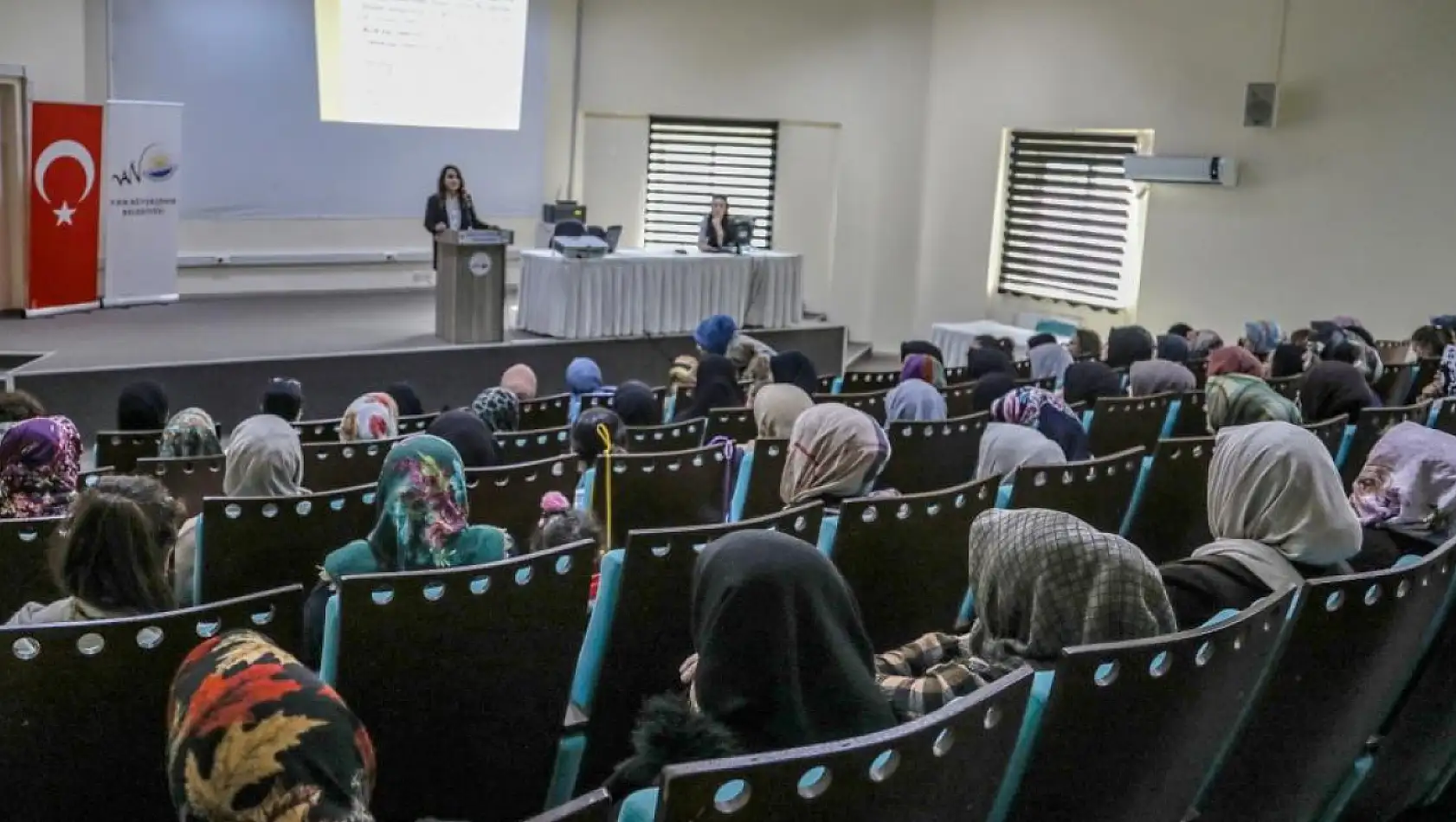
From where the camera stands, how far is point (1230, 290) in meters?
9.73

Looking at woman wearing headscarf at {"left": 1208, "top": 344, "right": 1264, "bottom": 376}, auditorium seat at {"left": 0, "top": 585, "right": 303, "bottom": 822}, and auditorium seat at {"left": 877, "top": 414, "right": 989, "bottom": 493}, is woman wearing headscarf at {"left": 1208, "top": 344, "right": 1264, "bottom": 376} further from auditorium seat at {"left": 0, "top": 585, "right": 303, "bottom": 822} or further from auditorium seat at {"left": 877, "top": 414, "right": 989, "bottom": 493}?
auditorium seat at {"left": 0, "top": 585, "right": 303, "bottom": 822}

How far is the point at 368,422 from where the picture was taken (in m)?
4.40

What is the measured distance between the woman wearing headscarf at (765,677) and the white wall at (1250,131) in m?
8.36

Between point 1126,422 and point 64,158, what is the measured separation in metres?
7.27

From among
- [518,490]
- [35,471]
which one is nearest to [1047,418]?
[518,490]

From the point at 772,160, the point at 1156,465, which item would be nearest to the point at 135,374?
the point at 1156,465

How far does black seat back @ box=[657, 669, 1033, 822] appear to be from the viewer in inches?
46.3

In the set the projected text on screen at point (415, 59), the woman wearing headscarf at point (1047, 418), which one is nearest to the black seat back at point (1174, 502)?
the woman wearing headscarf at point (1047, 418)

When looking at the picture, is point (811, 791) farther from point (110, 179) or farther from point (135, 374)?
point (110, 179)

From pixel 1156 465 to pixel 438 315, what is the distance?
599 cm

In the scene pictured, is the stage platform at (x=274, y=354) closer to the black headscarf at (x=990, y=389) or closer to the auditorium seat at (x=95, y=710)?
the black headscarf at (x=990, y=389)

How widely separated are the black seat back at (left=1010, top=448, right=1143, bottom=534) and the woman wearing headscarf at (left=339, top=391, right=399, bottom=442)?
7.22ft

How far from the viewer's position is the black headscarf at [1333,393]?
479 centimetres

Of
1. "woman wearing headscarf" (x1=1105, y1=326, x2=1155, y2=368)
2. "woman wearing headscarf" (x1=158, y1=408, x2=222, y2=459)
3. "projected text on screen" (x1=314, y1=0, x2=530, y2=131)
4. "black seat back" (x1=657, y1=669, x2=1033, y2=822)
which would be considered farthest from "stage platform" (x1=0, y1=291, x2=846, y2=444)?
"black seat back" (x1=657, y1=669, x2=1033, y2=822)
